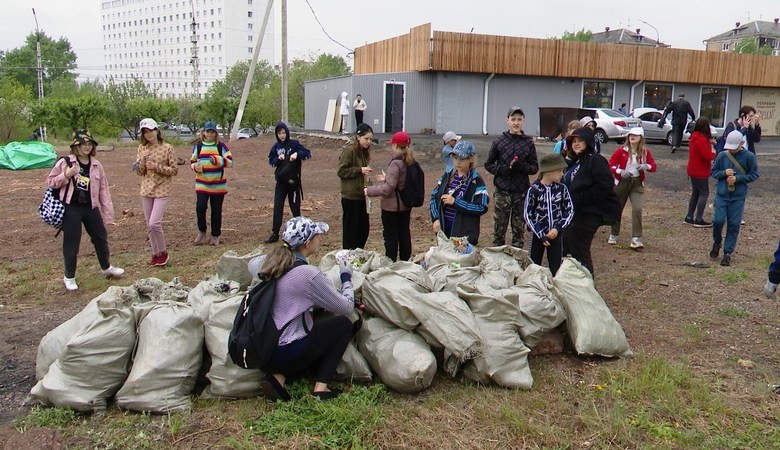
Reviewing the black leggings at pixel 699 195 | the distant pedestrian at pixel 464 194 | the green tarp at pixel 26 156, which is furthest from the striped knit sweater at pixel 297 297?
the green tarp at pixel 26 156

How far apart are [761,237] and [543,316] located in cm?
573

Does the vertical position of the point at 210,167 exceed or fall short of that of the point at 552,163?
it falls short

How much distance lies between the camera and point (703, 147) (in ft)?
27.5

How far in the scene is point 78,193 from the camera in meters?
5.84

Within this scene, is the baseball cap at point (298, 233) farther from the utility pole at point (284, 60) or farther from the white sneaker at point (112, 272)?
the utility pole at point (284, 60)

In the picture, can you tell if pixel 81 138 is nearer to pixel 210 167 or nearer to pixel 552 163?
pixel 210 167

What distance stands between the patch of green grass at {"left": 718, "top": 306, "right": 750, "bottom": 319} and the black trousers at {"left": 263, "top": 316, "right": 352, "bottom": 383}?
3320 mm

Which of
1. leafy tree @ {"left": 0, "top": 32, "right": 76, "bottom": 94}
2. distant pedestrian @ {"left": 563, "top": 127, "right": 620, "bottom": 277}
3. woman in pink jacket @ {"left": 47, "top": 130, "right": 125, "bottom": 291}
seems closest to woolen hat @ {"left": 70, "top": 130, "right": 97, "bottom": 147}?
woman in pink jacket @ {"left": 47, "top": 130, "right": 125, "bottom": 291}

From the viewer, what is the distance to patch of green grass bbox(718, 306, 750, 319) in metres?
5.12

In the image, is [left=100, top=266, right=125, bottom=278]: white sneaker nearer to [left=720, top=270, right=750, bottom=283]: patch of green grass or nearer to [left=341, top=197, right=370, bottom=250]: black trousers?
[left=341, top=197, right=370, bottom=250]: black trousers

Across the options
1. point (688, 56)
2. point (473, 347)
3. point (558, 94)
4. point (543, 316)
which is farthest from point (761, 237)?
point (688, 56)

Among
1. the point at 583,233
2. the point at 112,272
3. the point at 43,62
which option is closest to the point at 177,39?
the point at 43,62

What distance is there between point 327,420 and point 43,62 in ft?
295

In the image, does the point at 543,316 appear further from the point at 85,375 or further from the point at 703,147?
the point at 703,147
